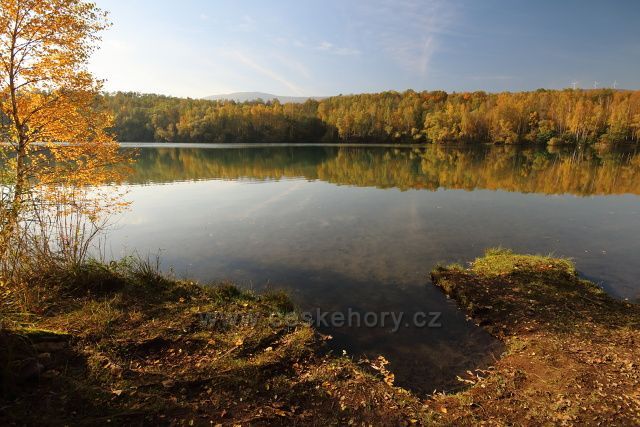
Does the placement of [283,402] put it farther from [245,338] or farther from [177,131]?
[177,131]

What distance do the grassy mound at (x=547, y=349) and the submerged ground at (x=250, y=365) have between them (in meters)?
0.04

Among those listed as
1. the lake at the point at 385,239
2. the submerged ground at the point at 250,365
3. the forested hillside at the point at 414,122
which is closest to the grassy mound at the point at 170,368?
the submerged ground at the point at 250,365

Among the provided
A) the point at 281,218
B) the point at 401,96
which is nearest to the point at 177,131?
the point at 401,96

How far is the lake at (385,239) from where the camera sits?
10.4 meters

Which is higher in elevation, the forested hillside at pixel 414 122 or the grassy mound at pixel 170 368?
the forested hillside at pixel 414 122

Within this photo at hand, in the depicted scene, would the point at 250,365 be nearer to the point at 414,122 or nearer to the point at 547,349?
the point at 547,349

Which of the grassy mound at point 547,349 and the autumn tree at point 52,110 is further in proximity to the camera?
the autumn tree at point 52,110

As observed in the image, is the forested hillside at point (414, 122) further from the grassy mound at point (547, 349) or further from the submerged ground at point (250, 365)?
the submerged ground at point (250, 365)

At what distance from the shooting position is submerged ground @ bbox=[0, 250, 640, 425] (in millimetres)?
5824

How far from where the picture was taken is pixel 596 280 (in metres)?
14.1

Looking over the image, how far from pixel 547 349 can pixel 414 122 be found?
472 ft

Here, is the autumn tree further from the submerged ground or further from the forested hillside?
the forested hillside

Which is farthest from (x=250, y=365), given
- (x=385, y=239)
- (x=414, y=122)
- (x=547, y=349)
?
(x=414, y=122)

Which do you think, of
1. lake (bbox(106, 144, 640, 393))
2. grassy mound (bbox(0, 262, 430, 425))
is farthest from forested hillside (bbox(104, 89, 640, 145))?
grassy mound (bbox(0, 262, 430, 425))
